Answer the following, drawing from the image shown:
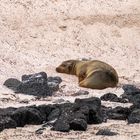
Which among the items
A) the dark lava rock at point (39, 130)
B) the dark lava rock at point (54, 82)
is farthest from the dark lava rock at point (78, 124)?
the dark lava rock at point (54, 82)

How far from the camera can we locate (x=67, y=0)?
64.8 ft

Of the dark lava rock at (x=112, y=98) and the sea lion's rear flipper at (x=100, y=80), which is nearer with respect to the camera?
the dark lava rock at (x=112, y=98)

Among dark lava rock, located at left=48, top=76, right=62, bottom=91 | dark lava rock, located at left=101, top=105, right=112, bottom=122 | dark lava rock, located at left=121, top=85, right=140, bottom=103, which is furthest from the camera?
dark lava rock, located at left=48, top=76, right=62, bottom=91

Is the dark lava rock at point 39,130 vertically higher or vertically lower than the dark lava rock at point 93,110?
lower

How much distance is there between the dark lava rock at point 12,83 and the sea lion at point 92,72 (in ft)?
4.76

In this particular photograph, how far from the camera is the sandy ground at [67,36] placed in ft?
51.5

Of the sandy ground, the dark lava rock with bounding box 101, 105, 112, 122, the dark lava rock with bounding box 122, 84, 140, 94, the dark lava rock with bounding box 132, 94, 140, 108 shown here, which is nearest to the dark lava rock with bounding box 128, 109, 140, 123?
the dark lava rock with bounding box 101, 105, 112, 122

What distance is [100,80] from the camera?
13781 millimetres

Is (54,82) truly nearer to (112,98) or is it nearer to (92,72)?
(92,72)

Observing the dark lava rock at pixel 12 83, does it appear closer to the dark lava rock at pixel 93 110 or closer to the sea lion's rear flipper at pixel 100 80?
the sea lion's rear flipper at pixel 100 80

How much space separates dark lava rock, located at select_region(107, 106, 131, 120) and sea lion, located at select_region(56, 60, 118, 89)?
2870 millimetres

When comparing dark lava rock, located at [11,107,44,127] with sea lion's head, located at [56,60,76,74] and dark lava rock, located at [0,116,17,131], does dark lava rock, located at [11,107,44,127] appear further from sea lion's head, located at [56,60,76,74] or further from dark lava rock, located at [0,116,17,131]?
sea lion's head, located at [56,60,76,74]

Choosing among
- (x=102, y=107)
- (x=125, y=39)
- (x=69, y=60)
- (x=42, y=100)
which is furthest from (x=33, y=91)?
(x=125, y=39)

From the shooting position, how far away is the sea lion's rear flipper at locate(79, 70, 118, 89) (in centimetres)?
1366
